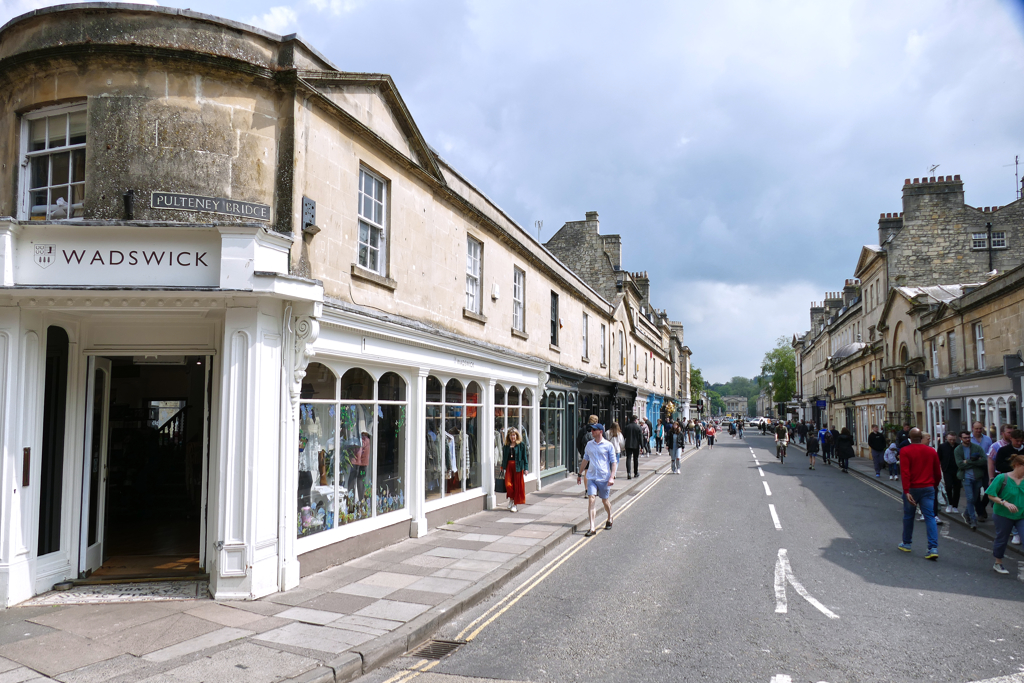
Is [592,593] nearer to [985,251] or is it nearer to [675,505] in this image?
[675,505]

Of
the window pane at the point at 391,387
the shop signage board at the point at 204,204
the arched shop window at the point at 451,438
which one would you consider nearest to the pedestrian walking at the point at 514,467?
the arched shop window at the point at 451,438

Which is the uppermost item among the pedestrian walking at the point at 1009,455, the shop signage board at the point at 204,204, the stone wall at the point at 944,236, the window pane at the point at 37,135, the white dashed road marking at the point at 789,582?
the stone wall at the point at 944,236

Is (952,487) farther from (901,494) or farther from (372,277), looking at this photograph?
(372,277)

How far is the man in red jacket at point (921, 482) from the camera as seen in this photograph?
946 centimetres

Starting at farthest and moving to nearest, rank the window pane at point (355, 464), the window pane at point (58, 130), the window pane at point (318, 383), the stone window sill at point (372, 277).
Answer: the stone window sill at point (372, 277) < the window pane at point (355, 464) < the window pane at point (318, 383) < the window pane at point (58, 130)

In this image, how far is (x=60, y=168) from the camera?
25.2 feet

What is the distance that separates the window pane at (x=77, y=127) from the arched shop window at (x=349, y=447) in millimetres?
3880

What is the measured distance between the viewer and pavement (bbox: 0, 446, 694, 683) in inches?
203

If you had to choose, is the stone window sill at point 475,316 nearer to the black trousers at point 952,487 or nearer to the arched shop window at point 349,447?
the arched shop window at point 349,447

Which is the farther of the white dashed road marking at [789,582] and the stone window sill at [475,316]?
the stone window sill at [475,316]

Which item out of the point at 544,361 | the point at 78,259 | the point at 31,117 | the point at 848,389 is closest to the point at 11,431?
the point at 78,259

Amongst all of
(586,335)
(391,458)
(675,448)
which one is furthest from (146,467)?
(675,448)

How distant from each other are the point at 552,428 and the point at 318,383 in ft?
39.0

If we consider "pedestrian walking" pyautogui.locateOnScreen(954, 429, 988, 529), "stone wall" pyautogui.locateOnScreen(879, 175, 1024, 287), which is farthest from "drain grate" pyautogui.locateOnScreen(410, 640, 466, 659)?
"stone wall" pyautogui.locateOnScreen(879, 175, 1024, 287)
